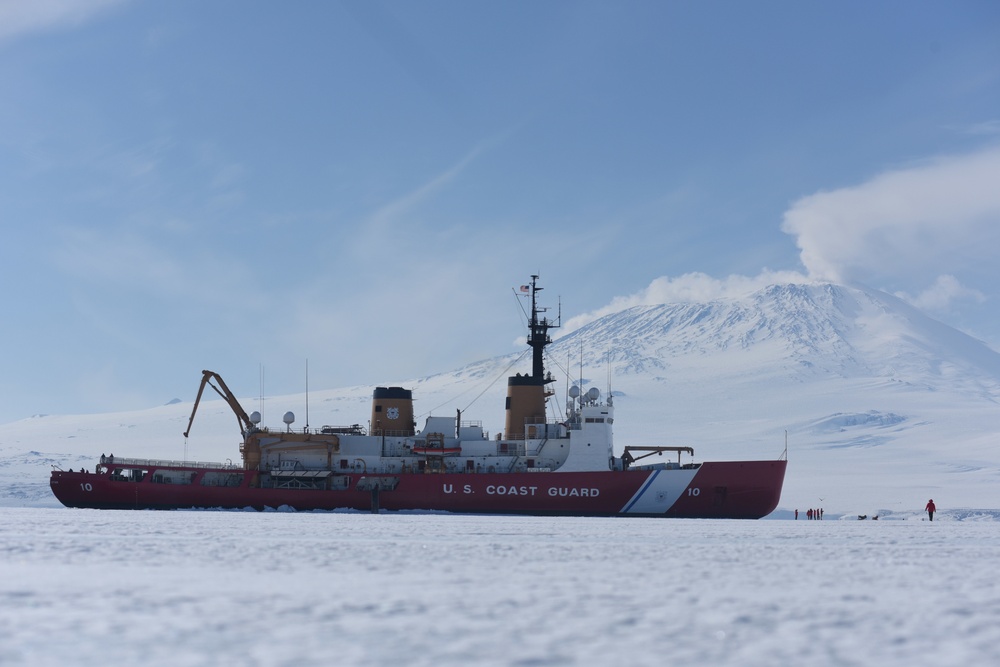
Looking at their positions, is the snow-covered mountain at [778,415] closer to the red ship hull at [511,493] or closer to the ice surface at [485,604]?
the red ship hull at [511,493]

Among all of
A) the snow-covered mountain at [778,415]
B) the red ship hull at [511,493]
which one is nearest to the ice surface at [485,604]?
the red ship hull at [511,493]

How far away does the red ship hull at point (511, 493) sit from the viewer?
43156 millimetres

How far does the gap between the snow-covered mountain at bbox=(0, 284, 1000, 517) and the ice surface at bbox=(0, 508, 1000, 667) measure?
1851 inches

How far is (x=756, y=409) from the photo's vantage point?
464ft

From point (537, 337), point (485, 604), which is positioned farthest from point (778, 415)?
point (485, 604)

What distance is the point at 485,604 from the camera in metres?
11.8

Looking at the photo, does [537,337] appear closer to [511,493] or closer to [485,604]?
[511,493]

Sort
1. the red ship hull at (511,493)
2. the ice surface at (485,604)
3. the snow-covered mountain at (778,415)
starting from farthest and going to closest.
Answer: the snow-covered mountain at (778,415)
the red ship hull at (511,493)
the ice surface at (485,604)

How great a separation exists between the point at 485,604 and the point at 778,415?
428ft

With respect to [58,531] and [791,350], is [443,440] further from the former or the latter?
[791,350]

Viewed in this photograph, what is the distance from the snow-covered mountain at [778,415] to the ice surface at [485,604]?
47009 mm

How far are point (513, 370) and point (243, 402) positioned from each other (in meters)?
49.4

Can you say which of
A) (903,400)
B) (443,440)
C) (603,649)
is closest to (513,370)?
(903,400)

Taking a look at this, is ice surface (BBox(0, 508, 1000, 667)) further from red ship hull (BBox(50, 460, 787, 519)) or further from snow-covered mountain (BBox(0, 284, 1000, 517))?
snow-covered mountain (BBox(0, 284, 1000, 517))
